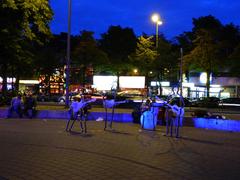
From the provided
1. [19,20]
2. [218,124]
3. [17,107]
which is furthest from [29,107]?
[218,124]

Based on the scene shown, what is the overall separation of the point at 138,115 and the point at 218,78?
51742 millimetres

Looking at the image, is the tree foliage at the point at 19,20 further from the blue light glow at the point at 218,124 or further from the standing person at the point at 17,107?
the blue light glow at the point at 218,124

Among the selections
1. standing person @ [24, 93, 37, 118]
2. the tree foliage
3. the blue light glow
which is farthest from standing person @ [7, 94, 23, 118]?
the blue light glow

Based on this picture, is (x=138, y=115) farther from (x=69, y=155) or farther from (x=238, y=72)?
(x=238, y=72)

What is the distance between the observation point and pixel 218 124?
67.7 feet

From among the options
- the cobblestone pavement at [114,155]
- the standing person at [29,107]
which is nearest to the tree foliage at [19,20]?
the standing person at [29,107]

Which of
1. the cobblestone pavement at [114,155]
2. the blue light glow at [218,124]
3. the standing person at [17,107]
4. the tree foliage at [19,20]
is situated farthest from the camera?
the standing person at [17,107]

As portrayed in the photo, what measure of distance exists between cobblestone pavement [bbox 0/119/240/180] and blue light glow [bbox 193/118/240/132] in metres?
2.88

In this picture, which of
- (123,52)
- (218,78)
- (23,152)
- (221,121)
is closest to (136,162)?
(23,152)

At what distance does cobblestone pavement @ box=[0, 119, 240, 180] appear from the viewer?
30.9ft

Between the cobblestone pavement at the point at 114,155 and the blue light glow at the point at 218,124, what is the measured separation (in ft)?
9.45

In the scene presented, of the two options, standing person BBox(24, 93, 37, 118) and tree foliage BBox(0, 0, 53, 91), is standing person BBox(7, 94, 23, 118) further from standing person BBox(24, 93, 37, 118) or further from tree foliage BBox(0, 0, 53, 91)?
tree foliage BBox(0, 0, 53, 91)

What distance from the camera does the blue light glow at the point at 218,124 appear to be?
66.3ft

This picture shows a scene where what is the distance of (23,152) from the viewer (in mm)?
11695
